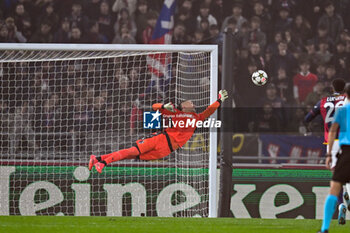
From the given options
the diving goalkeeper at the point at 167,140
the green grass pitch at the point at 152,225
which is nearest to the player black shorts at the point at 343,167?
the green grass pitch at the point at 152,225

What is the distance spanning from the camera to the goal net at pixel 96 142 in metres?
10.6

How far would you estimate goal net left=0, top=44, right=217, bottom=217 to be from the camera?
10.6 metres

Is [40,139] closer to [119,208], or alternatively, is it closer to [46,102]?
[46,102]

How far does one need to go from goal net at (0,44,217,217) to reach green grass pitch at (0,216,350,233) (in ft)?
7.10

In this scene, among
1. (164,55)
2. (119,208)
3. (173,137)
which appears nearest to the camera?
(173,137)

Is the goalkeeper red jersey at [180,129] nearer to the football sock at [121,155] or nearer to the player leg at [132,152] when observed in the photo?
the player leg at [132,152]

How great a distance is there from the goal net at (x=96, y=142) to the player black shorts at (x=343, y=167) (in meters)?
4.34

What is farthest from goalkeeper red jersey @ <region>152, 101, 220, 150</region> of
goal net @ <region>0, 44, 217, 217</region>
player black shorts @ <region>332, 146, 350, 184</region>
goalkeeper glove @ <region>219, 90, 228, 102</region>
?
player black shorts @ <region>332, 146, 350, 184</region>

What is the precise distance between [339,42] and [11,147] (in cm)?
728

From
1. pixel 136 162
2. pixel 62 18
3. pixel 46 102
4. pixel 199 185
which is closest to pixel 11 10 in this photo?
pixel 62 18

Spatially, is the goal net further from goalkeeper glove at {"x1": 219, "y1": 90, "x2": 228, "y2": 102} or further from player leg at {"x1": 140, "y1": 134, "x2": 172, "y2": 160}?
goalkeeper glove at {"x1": 219, "y1": 90, "x2": 228, "y2": 102}

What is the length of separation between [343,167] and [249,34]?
8183 millimetres

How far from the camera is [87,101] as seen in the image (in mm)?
11336

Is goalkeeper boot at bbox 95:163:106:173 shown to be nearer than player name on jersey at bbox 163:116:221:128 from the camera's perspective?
Yes
